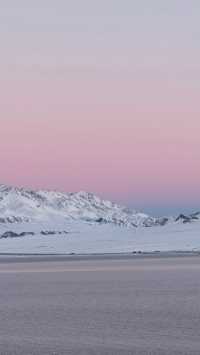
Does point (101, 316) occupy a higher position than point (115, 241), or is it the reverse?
point (115, 241)

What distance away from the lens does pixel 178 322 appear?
1823cm

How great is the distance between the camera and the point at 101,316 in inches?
781

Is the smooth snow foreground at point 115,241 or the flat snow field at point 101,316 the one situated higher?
the smooth snow foreground at point 115,241

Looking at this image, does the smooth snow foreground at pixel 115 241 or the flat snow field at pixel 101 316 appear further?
the smooth snow foreground at pixel 115 241

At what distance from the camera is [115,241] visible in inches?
2982

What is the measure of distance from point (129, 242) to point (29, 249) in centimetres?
734

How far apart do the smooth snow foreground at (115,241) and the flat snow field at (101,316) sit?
34433 mm

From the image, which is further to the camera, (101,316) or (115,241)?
(115,241)

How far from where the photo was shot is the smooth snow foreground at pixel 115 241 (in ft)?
224

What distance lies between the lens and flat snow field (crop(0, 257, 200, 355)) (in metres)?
15.5

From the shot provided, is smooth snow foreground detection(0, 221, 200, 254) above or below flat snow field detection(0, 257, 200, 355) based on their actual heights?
above

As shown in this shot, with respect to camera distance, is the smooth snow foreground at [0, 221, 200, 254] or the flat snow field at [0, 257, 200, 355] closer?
the flat snow field at [0, 257, 200, 355]

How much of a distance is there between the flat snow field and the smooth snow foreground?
34.4 metres

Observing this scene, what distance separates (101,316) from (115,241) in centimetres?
5596
